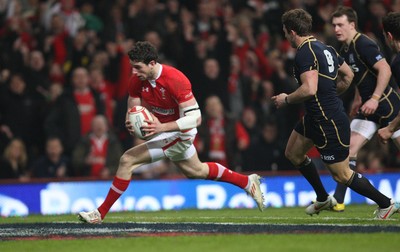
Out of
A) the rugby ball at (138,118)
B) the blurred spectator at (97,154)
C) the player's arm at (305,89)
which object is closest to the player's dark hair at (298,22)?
the player's arm at (305,89)

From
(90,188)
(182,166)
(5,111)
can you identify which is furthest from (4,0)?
(182,166)

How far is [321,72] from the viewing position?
35.3 ft

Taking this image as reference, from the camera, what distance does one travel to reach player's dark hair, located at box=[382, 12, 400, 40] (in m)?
10.2

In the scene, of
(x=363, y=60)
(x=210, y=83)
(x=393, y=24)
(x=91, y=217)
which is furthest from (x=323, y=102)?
(x=210, y=83)

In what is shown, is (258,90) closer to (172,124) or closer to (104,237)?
(172,124)

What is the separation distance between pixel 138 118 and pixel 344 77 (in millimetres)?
2490

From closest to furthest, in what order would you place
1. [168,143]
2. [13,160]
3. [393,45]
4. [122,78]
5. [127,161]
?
[393,45], [127,161], [168,143], [13,160], [122,78]

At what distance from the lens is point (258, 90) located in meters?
18.4

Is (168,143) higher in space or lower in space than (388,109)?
lower

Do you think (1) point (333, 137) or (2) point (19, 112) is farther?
(2) point (19, 112)

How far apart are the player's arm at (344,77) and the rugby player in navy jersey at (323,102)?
0.19 m

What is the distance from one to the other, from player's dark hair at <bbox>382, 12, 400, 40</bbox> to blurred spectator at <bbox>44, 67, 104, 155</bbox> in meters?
6.99

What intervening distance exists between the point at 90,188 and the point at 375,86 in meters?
5.10

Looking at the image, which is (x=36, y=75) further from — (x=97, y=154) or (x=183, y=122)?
(x=183, y=122)
